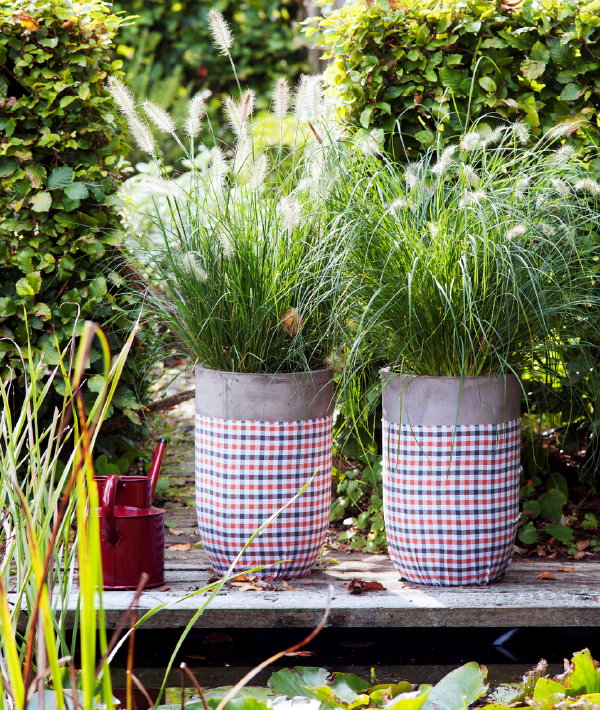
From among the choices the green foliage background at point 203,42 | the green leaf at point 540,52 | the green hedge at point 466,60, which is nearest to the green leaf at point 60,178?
the green hedge at point 466,60

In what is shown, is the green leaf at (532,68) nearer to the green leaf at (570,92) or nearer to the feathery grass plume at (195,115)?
the green leaf at (570,92)

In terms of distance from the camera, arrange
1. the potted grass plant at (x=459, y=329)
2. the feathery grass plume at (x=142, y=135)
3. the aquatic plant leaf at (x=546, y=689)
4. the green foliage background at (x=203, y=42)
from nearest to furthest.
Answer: the aquatic plant leaf at (x=546, y=689) → the potted grass plant at (x=459, y=329) → the feathery grass plume at (x=142, y=135) → the green foliage background at (x=203, y=42)

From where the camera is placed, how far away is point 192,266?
2424mm

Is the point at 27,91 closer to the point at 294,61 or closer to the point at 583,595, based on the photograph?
the point at 583,595

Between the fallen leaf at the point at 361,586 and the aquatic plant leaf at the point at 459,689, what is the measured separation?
935mm

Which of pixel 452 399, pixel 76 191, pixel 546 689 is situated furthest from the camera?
pixel 76 191

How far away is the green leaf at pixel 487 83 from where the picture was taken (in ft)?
9.55

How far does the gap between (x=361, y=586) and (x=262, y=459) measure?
1.51 feet

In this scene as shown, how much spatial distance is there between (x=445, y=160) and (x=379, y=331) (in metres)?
0.50

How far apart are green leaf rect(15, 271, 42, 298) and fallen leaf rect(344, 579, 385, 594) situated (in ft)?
4.75

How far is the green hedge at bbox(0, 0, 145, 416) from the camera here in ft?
9.80

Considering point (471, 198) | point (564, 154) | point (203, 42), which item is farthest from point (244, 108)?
point (203, 42)

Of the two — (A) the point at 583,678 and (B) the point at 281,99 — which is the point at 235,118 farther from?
(A) the point at 583,678

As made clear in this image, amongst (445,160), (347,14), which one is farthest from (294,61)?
(445,160)
